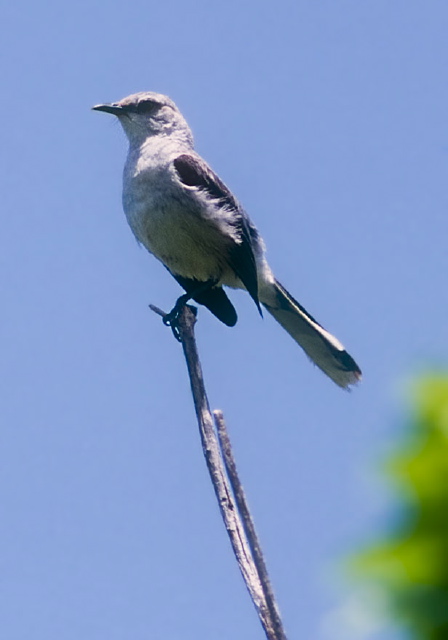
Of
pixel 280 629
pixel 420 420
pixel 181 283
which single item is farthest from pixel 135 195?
pixel 420 420

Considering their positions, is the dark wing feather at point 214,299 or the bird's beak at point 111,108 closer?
the dark wing feather at point 214,299

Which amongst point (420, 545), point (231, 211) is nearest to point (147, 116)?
point (231, 211)

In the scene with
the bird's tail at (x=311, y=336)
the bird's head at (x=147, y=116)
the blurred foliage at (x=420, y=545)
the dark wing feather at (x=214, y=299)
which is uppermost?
the bird's head at (x=147, y=116)

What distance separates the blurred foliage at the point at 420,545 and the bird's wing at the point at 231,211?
594 centimetres

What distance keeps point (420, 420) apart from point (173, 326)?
534cm

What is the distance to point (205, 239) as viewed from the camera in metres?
6.45

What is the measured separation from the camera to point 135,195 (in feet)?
21.0

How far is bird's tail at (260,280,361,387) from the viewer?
6.06 metres

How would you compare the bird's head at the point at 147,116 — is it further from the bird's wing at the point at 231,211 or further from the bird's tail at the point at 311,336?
the bird's tail at the point at 311,336

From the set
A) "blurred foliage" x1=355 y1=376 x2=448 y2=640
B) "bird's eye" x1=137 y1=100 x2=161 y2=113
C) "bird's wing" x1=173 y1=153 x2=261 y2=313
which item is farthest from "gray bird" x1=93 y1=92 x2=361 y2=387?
"blurred foliage" x1=355 y1=376 x2=448 y2=640

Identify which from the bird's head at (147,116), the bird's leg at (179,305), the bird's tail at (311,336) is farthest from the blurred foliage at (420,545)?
the bird's head at (147,116)

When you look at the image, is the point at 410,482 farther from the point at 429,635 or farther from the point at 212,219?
the point at 212,219

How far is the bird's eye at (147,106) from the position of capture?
7441mm

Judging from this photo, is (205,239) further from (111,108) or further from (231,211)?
(111,108)
